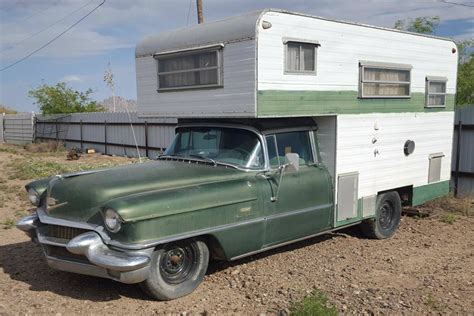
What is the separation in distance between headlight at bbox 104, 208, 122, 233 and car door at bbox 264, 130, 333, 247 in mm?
1741

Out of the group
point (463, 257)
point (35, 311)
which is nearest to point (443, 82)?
point (463, 257)

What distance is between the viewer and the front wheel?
4473mm

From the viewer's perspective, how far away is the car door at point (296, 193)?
5402 millimetres

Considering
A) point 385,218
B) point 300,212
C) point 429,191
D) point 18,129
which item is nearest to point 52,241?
point 300,212

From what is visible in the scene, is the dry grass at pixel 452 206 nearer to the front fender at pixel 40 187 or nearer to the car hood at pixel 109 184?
the car hood at pixel 109 184

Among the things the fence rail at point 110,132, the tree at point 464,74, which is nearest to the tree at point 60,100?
the fence rail at point 110,132

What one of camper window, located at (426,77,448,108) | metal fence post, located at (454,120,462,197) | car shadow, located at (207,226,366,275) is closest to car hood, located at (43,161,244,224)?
car shadow, located at (207,226,366,275)

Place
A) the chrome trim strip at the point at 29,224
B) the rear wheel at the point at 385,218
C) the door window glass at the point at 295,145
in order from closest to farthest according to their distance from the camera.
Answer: the chrome trim strip at the point at 29,224, the door window glass at the point at 295,145, the rear wheel at the point at 385,218

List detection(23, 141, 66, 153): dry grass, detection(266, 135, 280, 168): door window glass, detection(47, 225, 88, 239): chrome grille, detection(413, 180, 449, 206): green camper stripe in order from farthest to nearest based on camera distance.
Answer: detection(23, 141, 66, 153): dry grass → detection(413, 180, 449, 206): green camper stripe → detection(266, 135, 280, 168): door window glass → detection(47, 225, 88, 239): chrome grille

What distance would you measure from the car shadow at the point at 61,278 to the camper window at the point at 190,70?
2.21 metres

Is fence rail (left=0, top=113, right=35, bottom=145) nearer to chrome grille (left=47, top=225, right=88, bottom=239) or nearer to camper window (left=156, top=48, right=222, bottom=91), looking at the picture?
camper window (left=156, top=48, right=222, bottom=91)

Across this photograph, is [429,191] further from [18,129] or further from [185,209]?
[18,129]

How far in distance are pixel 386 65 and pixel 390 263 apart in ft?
9.20

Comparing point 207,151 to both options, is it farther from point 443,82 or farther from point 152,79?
point 443,82
